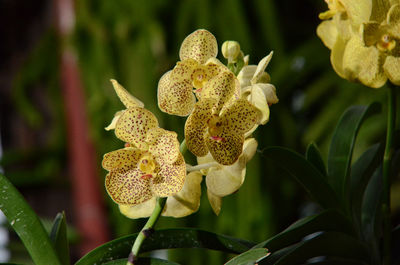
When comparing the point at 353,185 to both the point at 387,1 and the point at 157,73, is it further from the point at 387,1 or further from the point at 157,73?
the point at 157,73

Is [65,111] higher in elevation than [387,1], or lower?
lower

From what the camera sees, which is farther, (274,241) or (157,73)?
(157,73)

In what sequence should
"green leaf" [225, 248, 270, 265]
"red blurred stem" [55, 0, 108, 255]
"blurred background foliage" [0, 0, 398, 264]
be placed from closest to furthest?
"green leaf" [225, 248, 270, 265]
"blurred background foliage" [0, 0, 398, 264]
"red blurred stem" [55, 0, 108, 255]

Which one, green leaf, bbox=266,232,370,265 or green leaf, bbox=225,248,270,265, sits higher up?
green leaf, bbox=225,248,270,265

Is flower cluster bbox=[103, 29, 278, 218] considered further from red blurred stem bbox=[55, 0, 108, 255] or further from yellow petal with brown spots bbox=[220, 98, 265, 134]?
red blurred stem bbox=[55, 0, 108, 255]

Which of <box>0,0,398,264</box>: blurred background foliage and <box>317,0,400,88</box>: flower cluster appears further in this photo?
<box>0,0,398,264</box>: blurred background foliage

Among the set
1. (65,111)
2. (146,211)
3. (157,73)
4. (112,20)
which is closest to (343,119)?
(146,211)

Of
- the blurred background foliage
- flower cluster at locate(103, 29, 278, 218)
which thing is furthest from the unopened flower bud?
the blurred background foliage

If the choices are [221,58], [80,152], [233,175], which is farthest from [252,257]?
[80,152]
